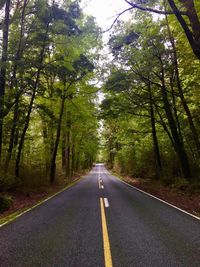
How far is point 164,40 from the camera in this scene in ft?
55.9

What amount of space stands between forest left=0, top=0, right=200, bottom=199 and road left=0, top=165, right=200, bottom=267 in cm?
583

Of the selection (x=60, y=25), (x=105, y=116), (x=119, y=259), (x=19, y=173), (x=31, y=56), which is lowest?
(x=119, y=259)

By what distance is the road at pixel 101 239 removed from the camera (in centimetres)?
479

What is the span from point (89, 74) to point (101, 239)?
19.0m

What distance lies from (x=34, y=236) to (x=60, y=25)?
11765 mm

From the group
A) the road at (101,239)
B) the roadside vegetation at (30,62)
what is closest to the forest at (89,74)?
the roadside vegetation at (30,62)

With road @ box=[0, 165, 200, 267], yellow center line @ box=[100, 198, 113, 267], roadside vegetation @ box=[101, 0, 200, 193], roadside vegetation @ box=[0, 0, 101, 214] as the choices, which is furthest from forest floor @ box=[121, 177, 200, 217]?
roadside vegetation @ box=[0, 0, 101, 214]

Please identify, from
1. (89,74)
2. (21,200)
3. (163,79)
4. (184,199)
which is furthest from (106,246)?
(89,74)

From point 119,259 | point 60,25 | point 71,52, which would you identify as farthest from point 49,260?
point 71,52

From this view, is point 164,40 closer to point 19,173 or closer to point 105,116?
point 105,116

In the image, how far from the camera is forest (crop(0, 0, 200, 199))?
13117 mm

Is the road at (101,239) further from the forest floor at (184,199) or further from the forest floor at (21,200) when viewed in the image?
the forest floor at (184,199)

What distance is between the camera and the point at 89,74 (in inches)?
922

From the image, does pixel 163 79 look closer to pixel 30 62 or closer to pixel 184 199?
pixel 184 199
